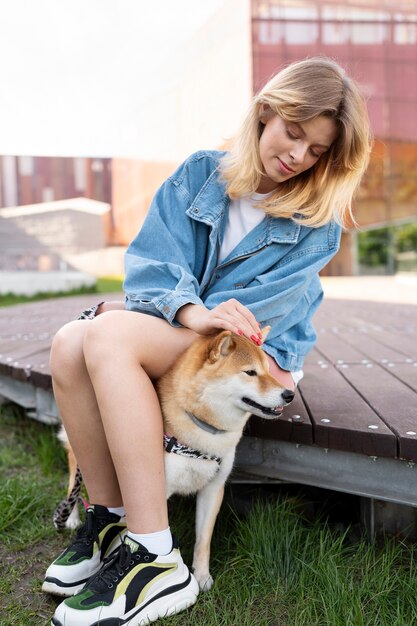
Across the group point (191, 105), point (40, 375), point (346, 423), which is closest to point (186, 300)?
point (346, 423)

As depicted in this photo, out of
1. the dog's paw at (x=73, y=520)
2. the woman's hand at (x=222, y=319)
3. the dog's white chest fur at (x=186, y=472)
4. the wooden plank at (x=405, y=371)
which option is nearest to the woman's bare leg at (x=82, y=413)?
the dog's white chest fur at (x=186, y=472)

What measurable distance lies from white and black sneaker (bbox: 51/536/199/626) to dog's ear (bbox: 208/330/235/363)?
0.49m

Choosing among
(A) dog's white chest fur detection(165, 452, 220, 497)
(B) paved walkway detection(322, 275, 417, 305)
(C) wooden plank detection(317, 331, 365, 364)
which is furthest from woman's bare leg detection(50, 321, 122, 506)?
(B) paved walkway detection(322, 275, 417, 305)

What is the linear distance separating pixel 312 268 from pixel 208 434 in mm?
595

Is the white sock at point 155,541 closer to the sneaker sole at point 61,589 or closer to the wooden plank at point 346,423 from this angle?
the sneaker sole at point 61,589

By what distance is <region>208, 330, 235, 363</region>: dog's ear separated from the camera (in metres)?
1.42

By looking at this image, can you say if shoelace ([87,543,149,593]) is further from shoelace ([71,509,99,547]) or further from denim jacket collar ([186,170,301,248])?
denim jacket collar ([186,170,301,248])

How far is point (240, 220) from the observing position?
6.01 feet

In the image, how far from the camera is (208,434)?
1.52m

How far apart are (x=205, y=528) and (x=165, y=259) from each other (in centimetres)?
77

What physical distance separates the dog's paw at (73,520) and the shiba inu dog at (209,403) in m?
0.51

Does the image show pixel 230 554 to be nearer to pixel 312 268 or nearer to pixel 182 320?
pixel 182 320

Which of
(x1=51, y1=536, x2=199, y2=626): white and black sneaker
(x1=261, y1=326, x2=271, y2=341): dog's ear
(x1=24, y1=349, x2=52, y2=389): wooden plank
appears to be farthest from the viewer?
(x1=24, y1=349, x2=52, y2=389): wooden plank

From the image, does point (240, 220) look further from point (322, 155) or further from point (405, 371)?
point (405, 371)
